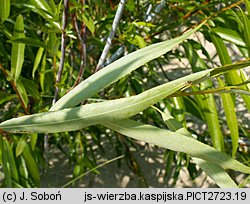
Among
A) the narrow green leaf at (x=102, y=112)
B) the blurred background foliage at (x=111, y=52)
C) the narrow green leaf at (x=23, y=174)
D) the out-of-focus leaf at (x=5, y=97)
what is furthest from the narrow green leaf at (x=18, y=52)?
the narrow green leaf at (x=102, y=112)

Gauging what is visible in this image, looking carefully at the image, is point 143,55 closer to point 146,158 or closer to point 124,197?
point 124,197

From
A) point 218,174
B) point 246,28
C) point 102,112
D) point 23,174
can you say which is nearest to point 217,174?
point 218,174

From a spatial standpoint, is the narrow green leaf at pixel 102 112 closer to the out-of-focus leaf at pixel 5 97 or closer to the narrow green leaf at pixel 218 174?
the narrow green leaf at pixel 218 174

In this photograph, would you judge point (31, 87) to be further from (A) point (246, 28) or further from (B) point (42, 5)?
(A) point (246, 28)

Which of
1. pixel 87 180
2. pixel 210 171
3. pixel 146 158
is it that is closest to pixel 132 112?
pixel 210 171

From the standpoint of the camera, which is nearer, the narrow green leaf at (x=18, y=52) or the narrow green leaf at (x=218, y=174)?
the narrow green leaf at (x=218, y=174)
